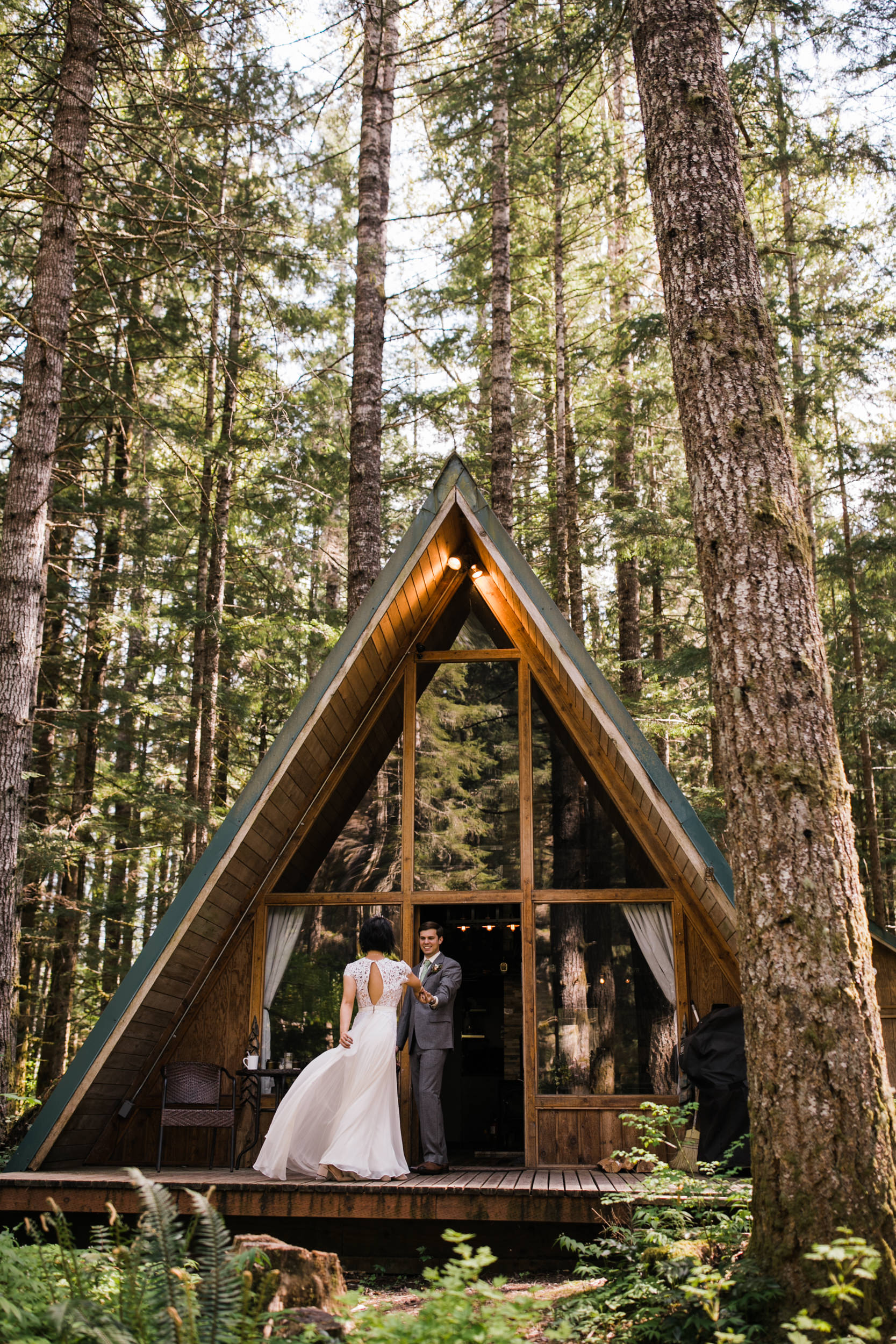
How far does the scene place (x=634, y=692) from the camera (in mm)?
12852

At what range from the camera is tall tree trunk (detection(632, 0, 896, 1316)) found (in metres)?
3.27

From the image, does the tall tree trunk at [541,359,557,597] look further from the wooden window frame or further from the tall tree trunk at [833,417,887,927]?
the wooden window frame

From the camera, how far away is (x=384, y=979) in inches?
238

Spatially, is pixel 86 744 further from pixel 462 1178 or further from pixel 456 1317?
pixel 456 1317

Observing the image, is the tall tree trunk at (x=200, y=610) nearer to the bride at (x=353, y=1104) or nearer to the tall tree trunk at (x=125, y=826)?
the tall tree trunk at (x=125, y=826)

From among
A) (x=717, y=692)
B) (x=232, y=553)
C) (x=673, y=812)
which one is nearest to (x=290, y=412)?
(x=232, y=553)

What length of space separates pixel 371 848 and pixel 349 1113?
6.33ft

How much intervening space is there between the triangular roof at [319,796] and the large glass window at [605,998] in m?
0.46

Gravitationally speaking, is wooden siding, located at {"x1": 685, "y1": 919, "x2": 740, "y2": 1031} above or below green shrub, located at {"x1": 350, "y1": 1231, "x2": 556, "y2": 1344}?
above

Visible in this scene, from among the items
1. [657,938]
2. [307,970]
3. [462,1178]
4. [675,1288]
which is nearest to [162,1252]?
[675,1288]

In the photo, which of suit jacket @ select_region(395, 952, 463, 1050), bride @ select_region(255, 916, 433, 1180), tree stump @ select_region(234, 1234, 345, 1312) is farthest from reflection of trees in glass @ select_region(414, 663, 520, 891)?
tree stump @ select_region(234, 1234, 345, 1312)

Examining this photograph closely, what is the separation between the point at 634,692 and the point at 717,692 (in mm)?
9036

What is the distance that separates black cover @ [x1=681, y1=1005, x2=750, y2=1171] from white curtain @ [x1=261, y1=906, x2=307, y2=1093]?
8.98 feet

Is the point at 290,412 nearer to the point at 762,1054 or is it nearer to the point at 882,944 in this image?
the point at 882,944
